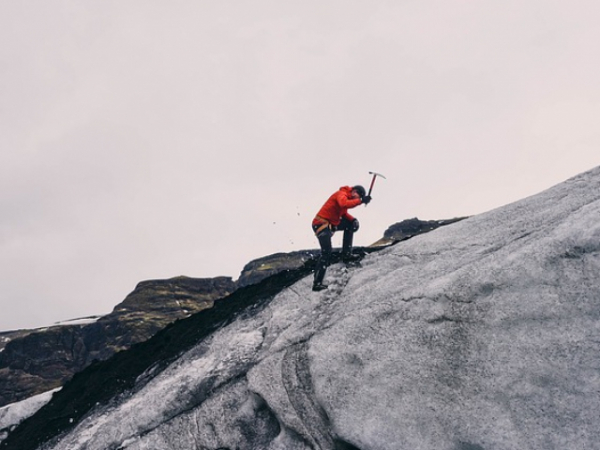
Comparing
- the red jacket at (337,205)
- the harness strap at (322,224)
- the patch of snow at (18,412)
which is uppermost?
the red jacket at (337,205)

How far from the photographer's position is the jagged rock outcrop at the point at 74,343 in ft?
413

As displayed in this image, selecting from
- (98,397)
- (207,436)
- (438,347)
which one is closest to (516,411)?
(438,347)

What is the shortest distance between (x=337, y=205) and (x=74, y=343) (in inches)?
5692

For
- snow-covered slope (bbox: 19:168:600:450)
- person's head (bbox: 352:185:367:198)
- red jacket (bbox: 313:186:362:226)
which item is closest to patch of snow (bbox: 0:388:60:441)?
snow-covered slope (bbox: 19:168:600:450)

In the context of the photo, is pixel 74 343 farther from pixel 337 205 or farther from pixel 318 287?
pixel 337 205

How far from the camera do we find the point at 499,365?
488 inches

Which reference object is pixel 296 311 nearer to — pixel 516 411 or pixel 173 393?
pixel 173 393

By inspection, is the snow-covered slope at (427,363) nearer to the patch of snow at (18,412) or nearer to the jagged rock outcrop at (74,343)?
the patch of snow at (18,412)

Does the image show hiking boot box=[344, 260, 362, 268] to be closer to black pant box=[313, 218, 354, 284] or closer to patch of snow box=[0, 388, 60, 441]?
black pant box=[313, 218, 354, 284]

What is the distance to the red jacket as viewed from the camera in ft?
60.9

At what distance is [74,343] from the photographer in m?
142

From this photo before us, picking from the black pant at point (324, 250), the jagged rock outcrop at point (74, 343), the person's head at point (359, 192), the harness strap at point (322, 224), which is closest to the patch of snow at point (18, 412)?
the black pant at point (324, 250)

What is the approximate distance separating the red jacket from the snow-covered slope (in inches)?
109

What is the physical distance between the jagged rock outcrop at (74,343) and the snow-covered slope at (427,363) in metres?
109
